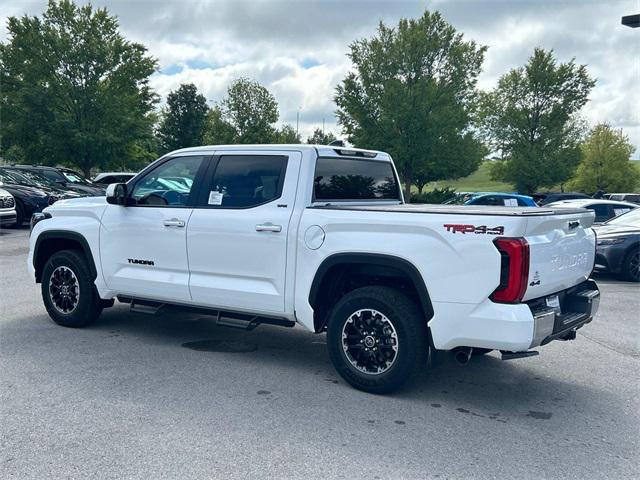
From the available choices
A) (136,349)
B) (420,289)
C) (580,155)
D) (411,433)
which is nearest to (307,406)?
(411,433)

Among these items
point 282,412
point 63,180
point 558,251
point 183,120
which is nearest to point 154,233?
point 282,412

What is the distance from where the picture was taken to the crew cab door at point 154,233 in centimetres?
562

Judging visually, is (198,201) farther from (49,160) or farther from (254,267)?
(49,160)

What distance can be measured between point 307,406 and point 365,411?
16.7 inches

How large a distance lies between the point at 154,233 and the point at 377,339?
2462 mm

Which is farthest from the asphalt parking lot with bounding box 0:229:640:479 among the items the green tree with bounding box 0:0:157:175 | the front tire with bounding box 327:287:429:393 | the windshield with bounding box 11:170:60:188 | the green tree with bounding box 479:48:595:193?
the green tree with bounding box 479:48:595:193

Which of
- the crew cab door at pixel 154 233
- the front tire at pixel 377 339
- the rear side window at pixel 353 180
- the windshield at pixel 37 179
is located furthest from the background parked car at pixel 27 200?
the front tire at pixel 377 339

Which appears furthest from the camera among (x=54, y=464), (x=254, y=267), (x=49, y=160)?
(x=49, y=160)

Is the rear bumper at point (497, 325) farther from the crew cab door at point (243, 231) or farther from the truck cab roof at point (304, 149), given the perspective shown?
the truck cab roof at point (304, 149)

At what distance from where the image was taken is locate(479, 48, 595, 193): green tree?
3859 cm

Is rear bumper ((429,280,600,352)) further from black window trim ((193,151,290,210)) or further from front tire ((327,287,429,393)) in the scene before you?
black window trim ((193,151,290,210))

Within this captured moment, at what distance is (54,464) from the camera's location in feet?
11.1

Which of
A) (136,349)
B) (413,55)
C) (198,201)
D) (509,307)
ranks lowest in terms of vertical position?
(136,349)

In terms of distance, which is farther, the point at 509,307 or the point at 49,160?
the point at 49,160
